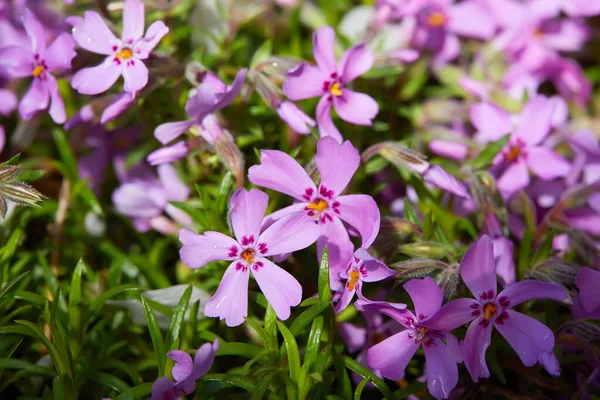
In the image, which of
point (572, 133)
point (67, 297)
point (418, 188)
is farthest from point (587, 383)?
point (67, 297)

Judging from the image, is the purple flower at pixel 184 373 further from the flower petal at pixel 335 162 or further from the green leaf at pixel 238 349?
the flower petal at pixel 335 162

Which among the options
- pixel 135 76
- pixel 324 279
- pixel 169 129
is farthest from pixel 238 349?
pixel 135 76

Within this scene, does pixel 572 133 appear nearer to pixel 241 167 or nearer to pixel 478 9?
pixel 478 9

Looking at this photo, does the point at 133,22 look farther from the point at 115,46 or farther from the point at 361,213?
the point at 361,213

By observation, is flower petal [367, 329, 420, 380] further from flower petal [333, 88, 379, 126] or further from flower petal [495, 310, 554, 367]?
flower petal [333, 88, 379, 126]

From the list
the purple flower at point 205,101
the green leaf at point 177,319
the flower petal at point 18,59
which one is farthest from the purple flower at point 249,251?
the flower petal at point 18,59

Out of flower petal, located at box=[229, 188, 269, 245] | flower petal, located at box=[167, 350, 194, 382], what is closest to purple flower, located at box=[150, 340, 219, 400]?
flower petal, located at box=[167, 350, 194, 382]
